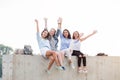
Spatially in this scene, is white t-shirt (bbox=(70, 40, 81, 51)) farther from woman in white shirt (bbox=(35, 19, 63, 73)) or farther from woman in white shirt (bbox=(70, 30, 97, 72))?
woman in white shirt (bbox=(35, 19, 63, 73))

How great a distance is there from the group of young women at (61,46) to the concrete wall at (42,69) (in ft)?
0.56

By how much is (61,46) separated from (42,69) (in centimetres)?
69

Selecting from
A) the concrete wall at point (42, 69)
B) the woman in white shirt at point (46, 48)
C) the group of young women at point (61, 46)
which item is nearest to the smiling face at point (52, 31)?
the group of young women at point (61, 46)

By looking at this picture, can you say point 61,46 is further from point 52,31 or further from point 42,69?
point 42,69

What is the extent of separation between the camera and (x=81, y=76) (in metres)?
9.35

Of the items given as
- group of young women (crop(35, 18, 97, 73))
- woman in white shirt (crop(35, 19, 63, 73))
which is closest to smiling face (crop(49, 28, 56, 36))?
group of young women (crop(35, 18, 97, 73))

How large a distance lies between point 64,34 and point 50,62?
795 millimetres

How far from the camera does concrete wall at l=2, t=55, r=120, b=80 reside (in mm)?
8422

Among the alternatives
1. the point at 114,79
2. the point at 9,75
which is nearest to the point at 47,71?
the point at 9,75

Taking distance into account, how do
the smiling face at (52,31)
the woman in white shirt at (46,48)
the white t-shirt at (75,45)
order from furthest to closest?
the white t-shirt at (75,45)
the smiling face at (52,31)
the woman in white shirt at (46,48)

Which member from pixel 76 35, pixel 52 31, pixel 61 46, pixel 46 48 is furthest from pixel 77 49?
pixel 46 48

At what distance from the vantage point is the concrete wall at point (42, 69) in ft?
27.6

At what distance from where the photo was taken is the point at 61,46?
29.1ft

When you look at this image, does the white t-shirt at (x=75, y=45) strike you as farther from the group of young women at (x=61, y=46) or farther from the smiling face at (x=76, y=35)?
the smiling face at (x=76, y=35)
